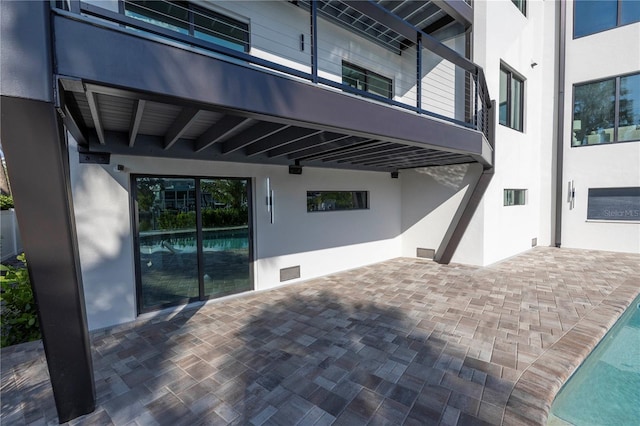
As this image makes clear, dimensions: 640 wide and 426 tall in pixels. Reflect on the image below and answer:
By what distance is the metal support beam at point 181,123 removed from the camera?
2.86 meters

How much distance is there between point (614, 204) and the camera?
30.4 ft

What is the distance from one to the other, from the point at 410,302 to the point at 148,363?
4007 mm

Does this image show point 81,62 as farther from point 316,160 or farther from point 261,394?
point 316,160

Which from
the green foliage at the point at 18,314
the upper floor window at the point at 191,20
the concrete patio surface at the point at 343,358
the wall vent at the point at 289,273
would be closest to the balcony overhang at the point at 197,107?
the upper floor window at the point at 191,20

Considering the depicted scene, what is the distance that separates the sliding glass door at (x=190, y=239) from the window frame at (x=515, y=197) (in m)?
7.13

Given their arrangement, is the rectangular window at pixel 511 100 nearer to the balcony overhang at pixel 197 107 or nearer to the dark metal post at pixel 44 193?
the balcony overhang at pixel 197 107

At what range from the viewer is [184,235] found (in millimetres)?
5219

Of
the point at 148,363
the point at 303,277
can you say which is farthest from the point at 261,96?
the point at 303,277

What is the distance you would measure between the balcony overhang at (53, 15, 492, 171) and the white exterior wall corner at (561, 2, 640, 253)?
686cm

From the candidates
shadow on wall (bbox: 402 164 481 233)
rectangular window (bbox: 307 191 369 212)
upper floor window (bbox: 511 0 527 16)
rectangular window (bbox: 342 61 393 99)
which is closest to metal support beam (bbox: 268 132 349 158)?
rectangular window (bbox: 307 191 369 212)

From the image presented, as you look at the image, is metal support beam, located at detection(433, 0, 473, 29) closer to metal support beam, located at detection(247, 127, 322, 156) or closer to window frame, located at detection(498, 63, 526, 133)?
window frame, located at detection(498, 63, 526, 133)

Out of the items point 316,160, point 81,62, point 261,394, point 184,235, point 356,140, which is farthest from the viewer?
point 316,160

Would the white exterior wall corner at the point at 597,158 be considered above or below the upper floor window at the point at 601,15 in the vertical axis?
below

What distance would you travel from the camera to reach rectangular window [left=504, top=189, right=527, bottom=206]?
854 centimetres
